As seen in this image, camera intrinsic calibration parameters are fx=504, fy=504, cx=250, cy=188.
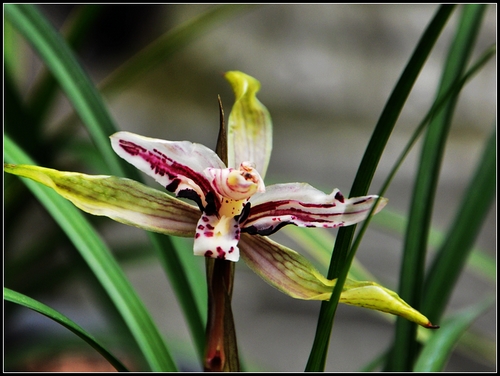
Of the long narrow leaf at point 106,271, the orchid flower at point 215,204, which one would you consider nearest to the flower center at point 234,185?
the orchid flower at point 215,204

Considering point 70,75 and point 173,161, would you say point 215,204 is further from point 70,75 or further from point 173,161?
point 70,75

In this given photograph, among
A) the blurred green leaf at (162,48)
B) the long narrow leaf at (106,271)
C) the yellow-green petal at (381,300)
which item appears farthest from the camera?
the blurred green leaf at (162,48)

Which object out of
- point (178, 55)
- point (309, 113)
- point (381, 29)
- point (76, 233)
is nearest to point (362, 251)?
point (309, 113)

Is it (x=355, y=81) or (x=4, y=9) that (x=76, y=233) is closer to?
(x=4, y=9)

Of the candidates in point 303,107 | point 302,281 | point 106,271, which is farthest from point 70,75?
point 303,107

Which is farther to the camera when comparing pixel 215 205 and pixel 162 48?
pixel 162 48

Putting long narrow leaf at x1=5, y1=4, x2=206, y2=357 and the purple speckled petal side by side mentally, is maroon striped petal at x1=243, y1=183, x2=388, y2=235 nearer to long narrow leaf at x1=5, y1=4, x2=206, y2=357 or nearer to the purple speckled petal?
the purple speckled petal

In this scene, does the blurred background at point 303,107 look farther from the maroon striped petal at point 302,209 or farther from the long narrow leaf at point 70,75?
the maroon striped petal at point 302,209
